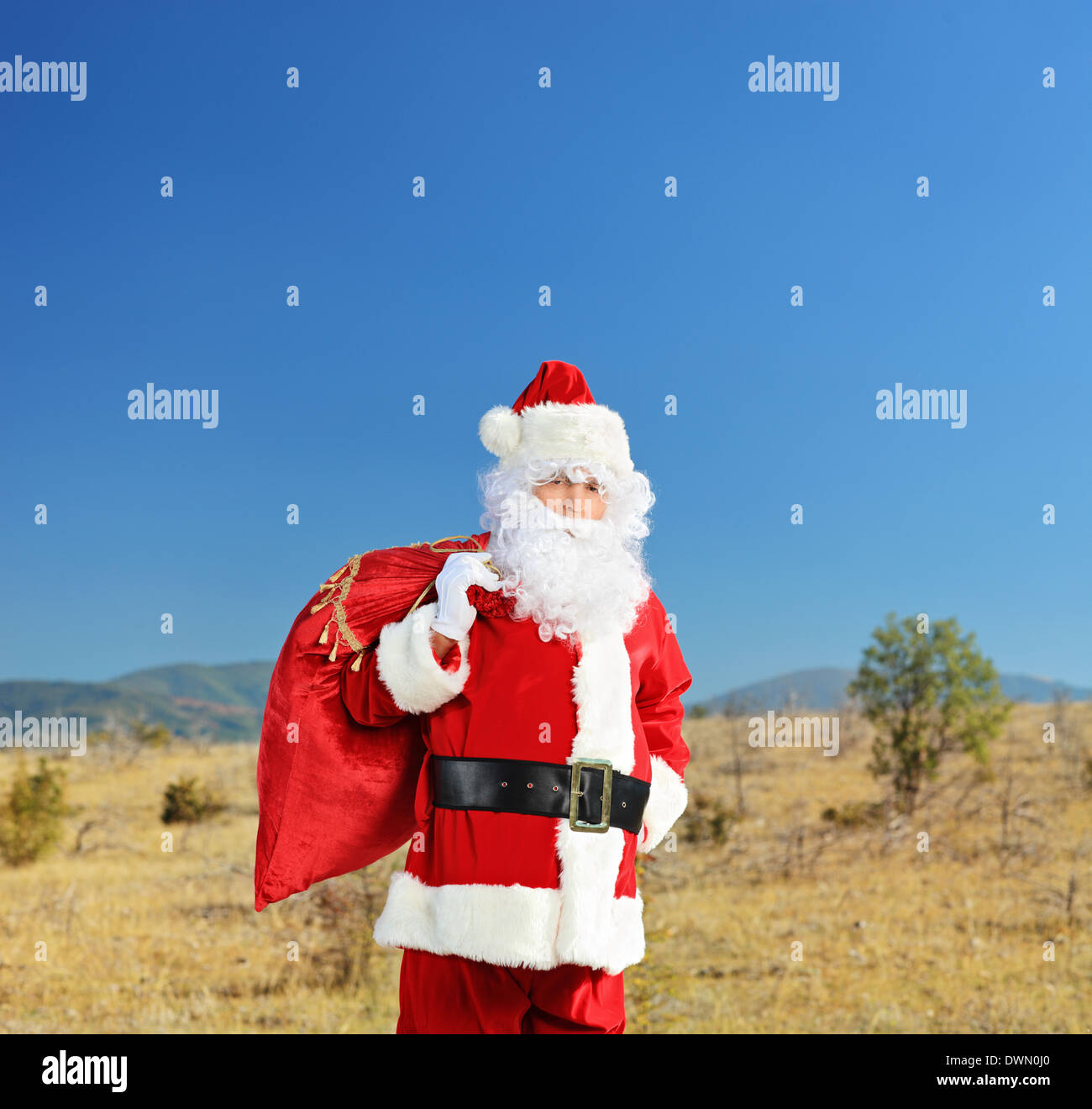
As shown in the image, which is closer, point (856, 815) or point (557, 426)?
point (557, 426)

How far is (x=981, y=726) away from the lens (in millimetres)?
13898

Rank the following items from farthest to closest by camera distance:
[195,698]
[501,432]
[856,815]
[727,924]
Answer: [195,698]
[856,815]
[727,924]
[501,432]

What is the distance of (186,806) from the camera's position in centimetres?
1345

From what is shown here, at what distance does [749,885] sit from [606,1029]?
8111mm

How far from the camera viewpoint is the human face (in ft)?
10.7

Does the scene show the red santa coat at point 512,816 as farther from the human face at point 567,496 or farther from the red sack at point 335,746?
the human face at point 567,496

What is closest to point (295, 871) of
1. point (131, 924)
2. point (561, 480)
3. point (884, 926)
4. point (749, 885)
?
point (561, 480)

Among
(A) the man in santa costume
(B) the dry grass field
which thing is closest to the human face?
(A) the man in santa costume

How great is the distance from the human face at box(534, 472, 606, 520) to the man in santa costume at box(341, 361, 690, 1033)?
0.02 m

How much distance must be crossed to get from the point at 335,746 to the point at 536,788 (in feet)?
2.76

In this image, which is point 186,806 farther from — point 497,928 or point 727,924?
point 497,928

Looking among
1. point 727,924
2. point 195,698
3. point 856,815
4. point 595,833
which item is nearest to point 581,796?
point 595,833
